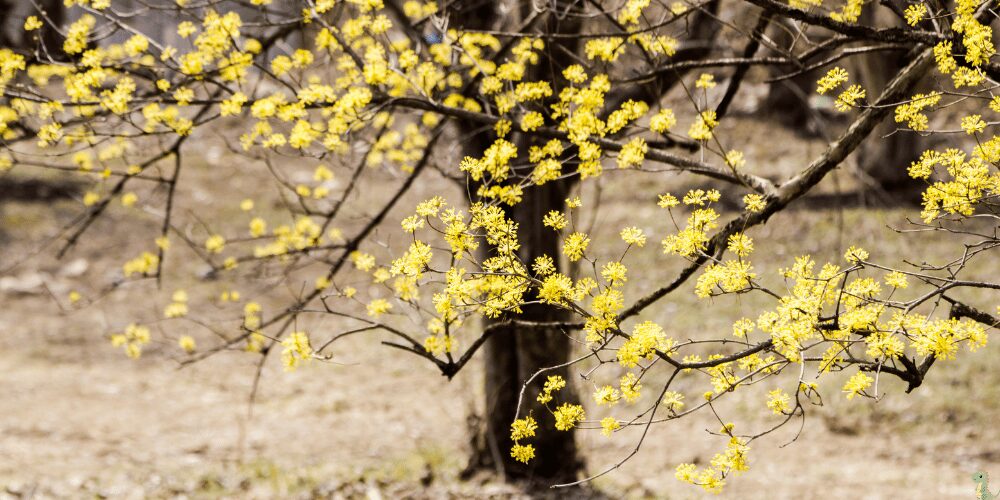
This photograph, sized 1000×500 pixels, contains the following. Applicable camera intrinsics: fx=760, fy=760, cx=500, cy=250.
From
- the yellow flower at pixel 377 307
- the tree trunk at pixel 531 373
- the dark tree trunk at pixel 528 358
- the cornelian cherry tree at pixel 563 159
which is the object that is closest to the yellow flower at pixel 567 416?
the cornelian cherry tree at pixel 563 159

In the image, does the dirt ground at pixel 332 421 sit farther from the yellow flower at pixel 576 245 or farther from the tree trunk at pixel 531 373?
the yellow flower at pixel 576 245

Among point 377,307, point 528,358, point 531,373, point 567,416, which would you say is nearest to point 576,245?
point 567,416

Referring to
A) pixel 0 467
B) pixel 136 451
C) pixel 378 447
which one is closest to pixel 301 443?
pixel 378 447

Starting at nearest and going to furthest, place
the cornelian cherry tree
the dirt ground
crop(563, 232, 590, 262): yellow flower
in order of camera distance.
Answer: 1. the cornelian cherry tree
2. crop(563, 232, 590, 262): yellow flower
3. the dirt ground

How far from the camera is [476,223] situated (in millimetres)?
2281

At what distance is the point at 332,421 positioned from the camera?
324 inches

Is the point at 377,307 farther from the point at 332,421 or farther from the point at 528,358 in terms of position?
the point at 332,421

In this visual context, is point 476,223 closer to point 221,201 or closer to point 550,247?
point 550,247

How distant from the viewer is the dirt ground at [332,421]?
607 centimetres

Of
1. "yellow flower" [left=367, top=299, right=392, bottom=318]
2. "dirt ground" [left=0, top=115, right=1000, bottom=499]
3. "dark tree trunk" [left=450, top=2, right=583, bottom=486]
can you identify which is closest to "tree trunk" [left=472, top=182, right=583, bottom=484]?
"dark tree trunk" [left=450, top=2, right=583, bottom=486]

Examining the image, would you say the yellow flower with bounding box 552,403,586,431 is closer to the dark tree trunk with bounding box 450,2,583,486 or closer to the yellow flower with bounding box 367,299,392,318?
the yellow flower with bounding box 367,299,392,318

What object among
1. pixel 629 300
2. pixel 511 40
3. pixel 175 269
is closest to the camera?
pixel 511 40

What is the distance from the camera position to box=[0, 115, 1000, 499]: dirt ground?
6070 millimetres

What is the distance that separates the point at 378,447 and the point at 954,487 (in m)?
4.92
